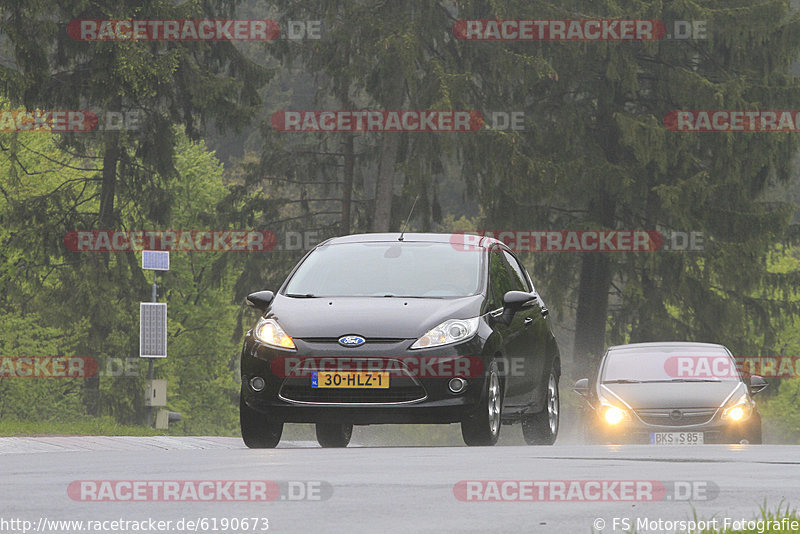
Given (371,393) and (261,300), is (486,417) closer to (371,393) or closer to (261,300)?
(371,393)

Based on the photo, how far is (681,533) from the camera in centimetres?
621

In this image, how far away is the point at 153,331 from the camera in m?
27.8

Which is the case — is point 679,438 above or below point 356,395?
below

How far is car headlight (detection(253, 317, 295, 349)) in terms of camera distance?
12570 millimetres

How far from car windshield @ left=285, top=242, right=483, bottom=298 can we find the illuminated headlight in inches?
136

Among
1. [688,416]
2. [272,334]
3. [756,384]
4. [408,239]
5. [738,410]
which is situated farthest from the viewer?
[756,384]

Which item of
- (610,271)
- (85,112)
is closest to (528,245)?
(610,271)

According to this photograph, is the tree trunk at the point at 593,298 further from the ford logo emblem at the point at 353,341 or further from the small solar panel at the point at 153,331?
the ford logo emblem at the point at 353,341

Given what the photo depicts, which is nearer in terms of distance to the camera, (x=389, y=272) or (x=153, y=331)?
(x=389, y=272)

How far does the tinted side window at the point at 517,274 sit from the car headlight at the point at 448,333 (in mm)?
2136

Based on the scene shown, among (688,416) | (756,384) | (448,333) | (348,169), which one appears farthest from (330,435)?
(348,169)

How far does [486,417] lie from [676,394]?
4.18 metres

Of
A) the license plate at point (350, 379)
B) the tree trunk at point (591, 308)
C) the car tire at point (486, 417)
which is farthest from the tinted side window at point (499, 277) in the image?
the tree trunk at point (591, 308)

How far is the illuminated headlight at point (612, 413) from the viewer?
54.3 ft
